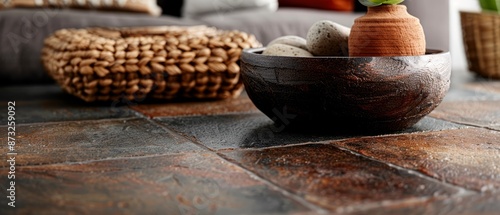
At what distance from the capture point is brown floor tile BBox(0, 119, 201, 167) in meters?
1.16

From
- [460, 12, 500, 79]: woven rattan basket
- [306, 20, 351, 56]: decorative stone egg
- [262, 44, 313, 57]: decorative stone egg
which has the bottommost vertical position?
[460, 12, 500, 79]: woven rattan basket

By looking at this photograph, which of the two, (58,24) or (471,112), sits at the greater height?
(58,24)

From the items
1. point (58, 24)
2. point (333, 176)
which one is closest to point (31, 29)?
point (58, 24)

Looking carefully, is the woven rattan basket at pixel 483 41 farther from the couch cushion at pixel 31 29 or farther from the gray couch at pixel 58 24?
the couch cushion at pixel 31 29

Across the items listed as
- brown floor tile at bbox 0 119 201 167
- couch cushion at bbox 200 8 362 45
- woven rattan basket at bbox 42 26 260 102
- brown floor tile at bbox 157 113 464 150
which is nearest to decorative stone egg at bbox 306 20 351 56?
brown floor tile at bbox 157 113 464 150

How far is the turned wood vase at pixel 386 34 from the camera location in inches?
50.4

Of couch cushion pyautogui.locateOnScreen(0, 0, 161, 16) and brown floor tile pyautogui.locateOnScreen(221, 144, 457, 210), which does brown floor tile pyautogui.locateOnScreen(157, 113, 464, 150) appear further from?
couch cushion pyautogui.locateOnScreen(0, 0, 161, 16)

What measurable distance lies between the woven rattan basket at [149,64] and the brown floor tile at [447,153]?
2.34 feet

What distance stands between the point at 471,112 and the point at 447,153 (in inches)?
22.1

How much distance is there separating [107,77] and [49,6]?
78 centimetres

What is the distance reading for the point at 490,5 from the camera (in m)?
2.50

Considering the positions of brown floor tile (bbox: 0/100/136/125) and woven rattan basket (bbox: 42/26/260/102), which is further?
woven rattan basket (bbox: 42/26/260/102)

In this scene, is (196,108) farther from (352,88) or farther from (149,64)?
(352,88)

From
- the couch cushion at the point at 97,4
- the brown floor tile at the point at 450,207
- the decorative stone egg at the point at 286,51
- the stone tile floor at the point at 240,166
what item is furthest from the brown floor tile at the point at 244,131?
the couch cushion at the point at 97,4
